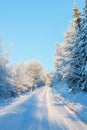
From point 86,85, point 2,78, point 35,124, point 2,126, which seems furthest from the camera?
point 2,78

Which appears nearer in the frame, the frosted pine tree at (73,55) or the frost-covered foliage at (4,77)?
the frost-covered foliage at (4,77)

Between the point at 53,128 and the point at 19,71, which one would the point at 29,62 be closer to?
the point at 19,71

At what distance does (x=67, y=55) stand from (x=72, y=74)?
2.94 metres

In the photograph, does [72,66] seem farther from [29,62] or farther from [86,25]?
[29,62]

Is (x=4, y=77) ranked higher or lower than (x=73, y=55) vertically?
lower

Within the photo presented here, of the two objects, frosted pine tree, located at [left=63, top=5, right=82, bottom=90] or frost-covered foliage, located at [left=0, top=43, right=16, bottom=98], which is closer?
frost-covered foliage, located at [left=0, top=43, right=16, bottom=98]

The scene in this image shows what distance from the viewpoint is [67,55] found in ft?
146

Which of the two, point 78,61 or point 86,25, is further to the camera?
point 78,61

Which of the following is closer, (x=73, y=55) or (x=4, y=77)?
(x=4, y=77)

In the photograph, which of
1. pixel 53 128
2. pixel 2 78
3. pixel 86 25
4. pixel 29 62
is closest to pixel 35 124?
pixel 53 128

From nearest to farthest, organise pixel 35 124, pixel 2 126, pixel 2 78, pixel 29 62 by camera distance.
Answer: pixel 2 126, pixel 35 124, pixel 2 78, pixel 29 62

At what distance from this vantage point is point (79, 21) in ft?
143

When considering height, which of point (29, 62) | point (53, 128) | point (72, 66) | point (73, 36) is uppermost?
point (29, 62)

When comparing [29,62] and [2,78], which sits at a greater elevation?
[29,62]
